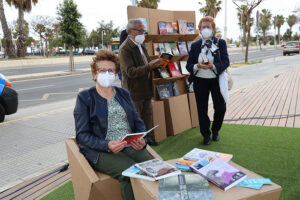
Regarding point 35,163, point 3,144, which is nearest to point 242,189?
point 35,163

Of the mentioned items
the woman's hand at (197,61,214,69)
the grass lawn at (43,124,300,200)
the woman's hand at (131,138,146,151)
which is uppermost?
the woman's hand at (197,61,214,69)

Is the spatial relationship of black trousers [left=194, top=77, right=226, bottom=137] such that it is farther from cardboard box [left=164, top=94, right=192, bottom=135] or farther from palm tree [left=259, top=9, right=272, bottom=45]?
palm tree [left=259, top=9, right=272, bottom=45]

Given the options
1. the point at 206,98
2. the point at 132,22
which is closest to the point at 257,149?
the point at 206,98

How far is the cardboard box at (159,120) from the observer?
450cm

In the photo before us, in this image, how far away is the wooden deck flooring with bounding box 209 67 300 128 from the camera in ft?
17.5

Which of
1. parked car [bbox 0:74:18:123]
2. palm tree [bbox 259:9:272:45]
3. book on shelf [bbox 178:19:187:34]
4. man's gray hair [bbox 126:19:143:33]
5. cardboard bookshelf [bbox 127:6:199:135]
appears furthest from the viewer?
palm tree [bbox 259:9:272:45]

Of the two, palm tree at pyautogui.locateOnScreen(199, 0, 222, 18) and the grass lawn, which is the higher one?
palm tree at pyautogui.locateOnScreen(199, 0, 222, 18)

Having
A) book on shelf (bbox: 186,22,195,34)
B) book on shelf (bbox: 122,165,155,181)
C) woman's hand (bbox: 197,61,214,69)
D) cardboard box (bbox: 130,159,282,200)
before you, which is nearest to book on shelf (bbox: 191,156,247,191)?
cardboard box (bbox: 130,159,282,200)

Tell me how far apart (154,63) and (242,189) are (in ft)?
7.67

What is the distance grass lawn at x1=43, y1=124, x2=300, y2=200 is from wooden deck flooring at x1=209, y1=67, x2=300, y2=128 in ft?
1.44

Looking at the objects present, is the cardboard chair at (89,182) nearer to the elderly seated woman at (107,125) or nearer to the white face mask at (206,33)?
the elderly seated woman at (107,125)

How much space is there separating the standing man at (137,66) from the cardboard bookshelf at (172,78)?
1.38 ft

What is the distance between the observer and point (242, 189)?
5.65 feet

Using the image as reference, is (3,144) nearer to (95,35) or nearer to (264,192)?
(264,192)
